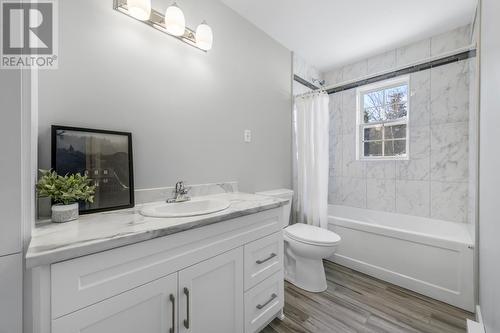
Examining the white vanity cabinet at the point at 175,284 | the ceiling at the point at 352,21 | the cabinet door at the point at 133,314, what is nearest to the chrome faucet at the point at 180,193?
the white vanity cabinet at the point at 175,284

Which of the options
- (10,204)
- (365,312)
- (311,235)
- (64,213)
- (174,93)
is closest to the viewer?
(10,204)

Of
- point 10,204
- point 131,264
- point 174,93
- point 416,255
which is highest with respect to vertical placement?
point 174,93

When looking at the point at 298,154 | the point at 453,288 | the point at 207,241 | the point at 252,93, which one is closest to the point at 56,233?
the point at 207,241

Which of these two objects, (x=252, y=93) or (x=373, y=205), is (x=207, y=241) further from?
(x=373, y=205)

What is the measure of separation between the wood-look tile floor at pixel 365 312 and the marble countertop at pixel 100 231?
1006 mm

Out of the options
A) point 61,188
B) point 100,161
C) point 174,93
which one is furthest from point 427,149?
point 61,188

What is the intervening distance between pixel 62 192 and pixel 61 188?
2 cm

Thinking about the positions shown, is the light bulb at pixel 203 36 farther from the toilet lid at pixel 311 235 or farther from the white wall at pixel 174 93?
the toilet lid at pixel 311 235

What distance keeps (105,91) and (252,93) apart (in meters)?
1.23

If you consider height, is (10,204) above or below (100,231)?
above

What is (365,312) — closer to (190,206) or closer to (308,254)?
(308,254)

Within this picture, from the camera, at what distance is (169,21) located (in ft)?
4.31

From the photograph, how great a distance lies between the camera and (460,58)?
6.64 feet

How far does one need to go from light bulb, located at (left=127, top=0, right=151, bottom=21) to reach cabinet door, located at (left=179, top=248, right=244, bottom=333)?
1413 mm
